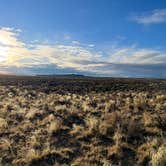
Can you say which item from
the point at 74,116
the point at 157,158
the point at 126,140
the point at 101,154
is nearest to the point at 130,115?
the point at 74,116

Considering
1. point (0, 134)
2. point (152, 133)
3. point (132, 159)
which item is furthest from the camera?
point (0, 134)

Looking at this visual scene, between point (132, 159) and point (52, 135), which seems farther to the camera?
point (52, 135)

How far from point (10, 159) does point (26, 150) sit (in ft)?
2.48

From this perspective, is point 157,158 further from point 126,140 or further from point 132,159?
point 126,140

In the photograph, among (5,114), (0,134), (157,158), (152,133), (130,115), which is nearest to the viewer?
(157,158)

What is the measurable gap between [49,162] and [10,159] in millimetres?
1275

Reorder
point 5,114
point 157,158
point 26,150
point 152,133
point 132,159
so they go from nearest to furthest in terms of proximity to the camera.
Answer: point 157,158, point 132,159, point 26,150, point 152,133, point 5,114

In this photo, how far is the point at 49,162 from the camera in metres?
9.02

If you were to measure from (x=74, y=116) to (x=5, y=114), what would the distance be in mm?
3861

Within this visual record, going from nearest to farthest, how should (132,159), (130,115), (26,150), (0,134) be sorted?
(132,159)
(26,150)
(0,134)
(130,115)

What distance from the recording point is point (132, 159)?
890 centimetres

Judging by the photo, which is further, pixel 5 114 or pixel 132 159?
pixel 5 114

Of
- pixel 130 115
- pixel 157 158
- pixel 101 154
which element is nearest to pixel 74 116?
pixel 130 115

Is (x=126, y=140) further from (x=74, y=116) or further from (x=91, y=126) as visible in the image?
(x=74, y=116)
